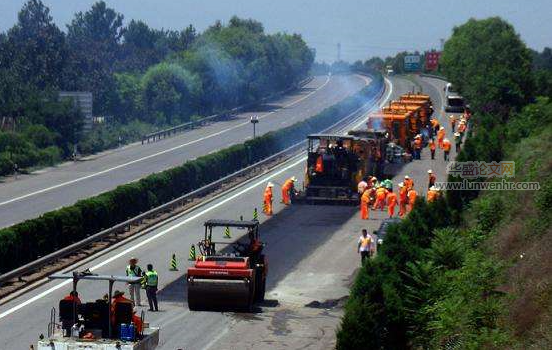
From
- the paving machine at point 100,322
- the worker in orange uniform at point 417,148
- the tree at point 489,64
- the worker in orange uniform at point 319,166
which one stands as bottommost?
the worker in orange uniform at point 417,148

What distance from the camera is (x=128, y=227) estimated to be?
136 feet

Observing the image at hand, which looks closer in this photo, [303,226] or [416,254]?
[416,254]

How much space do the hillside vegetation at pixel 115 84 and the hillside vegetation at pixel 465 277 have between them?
3245cm

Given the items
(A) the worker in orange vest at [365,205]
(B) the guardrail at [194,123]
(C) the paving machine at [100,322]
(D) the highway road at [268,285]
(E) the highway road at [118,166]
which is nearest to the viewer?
(C) the paving machine at [100,322]

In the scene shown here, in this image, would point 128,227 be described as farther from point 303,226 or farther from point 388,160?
point 388,160

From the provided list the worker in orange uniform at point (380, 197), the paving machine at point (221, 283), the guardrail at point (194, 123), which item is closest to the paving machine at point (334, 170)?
the worker in orange uniform at point (380, 197)

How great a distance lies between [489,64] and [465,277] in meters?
67.1

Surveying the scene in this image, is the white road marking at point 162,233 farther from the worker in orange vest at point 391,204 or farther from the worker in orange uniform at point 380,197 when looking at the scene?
the worker in orange vest at point 391,204

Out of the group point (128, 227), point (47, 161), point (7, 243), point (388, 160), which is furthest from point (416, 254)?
point (47, 161)

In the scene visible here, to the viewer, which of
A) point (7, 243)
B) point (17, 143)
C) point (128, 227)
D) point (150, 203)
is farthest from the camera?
point (17, 143)

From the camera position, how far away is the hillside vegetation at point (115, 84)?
74438mm

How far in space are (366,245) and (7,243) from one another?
10.5 metres

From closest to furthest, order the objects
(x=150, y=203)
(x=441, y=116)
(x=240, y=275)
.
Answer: (x=240, y=275), (x=150, y=203), (x=441, y=116)

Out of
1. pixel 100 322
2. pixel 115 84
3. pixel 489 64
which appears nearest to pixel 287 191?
pixel 100 322
